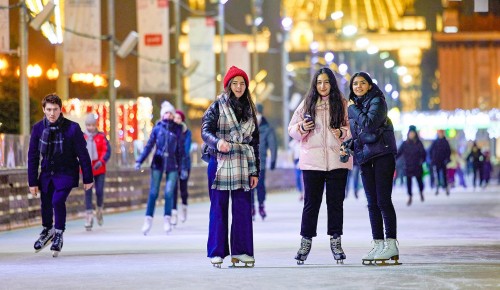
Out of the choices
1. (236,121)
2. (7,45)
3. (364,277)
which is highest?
(7,45)

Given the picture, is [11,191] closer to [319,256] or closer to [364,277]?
[319,256]

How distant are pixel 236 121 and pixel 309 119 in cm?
78

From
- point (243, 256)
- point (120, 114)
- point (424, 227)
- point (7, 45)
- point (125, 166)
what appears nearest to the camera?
point (243, 256)

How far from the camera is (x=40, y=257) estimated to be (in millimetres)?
17141

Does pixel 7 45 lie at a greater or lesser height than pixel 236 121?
greater

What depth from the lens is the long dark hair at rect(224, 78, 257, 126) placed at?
15.1 metres

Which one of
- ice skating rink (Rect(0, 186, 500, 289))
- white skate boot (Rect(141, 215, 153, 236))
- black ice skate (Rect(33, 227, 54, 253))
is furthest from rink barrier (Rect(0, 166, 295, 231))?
black ice skate (Rect(33, 227, 54, 253))

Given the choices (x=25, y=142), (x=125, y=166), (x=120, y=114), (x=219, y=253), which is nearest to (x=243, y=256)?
(x=219, y=253)

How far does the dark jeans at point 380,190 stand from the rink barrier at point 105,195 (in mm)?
7026

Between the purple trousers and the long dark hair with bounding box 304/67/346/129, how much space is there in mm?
1137

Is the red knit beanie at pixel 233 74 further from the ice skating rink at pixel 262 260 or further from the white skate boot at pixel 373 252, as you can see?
the white skate boot at pixel 373 252

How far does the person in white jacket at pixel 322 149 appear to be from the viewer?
1543 cm

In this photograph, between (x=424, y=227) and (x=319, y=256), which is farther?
(x=424, y=227)

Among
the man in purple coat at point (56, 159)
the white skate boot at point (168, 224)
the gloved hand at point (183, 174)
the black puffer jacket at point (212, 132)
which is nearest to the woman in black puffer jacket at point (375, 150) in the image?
the black puffer jacket at point (212, 132)
